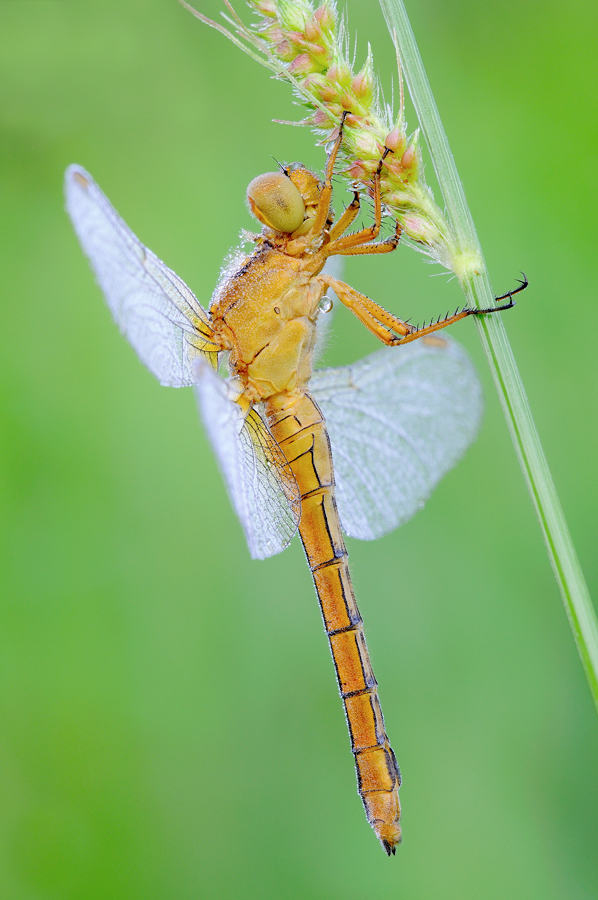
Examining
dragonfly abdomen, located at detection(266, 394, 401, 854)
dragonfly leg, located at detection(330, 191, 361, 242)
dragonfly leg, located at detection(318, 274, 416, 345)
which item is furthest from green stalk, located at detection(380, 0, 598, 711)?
dragonfly abdomen, located at detection(266, 394, 401, 854)

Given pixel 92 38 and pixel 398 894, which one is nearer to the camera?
pixel 398 894

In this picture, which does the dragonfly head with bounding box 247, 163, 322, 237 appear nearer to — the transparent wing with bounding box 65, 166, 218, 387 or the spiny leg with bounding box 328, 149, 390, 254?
the spiny leg with bounding box 328, 149, 390, 254

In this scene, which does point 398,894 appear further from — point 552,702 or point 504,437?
point 504,437

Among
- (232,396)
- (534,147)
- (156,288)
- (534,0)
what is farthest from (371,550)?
(534,0)

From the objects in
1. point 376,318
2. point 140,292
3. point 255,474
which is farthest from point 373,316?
point 140,292

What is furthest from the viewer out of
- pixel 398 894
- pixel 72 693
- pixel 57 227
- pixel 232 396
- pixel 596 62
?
pixel 57 227

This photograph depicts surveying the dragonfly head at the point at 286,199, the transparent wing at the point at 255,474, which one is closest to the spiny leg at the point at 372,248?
the dragonfly head at the point at 286,199
